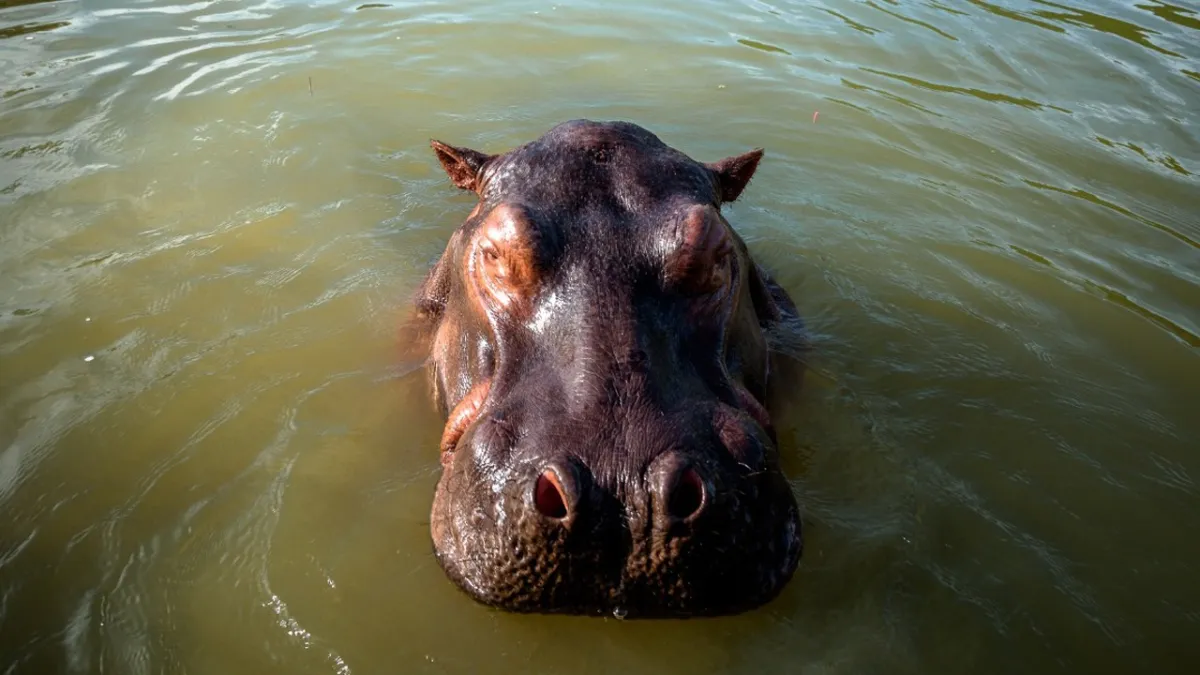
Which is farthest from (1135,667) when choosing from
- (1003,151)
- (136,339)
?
(1003,151)

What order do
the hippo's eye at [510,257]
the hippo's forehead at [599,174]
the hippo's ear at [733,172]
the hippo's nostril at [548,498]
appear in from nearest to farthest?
the hippo's nostril at [548,498] < the hippo's eye at [510,257] < the hippo's forehead at [599,174] < the hippo's ear at [733,172]

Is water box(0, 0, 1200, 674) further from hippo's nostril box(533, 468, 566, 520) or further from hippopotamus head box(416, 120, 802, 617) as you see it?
hippo's nostril box(533, 468, 566, 520)

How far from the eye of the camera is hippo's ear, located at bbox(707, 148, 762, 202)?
5297 millimetres

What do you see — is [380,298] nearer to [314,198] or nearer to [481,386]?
[314,198]

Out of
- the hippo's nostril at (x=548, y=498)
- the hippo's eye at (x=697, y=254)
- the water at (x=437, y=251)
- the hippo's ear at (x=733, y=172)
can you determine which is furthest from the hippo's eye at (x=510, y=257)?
the hippo's ear at (x=733, y=172)

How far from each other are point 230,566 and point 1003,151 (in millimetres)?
8409

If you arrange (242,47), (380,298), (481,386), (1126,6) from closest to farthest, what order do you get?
(481,386)
(380,298)
(242,47)
(1126,6)

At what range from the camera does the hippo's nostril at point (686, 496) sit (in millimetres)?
3084

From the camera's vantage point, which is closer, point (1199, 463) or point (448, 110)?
point (1199, 463)

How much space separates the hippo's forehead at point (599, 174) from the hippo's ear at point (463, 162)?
1.13 ft


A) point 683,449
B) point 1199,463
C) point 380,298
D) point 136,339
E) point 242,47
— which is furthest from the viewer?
→ point 242,47

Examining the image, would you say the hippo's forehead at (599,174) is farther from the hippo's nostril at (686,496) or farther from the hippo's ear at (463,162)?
the hippo's nostril at (686,496)

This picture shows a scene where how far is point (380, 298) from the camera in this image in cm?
657

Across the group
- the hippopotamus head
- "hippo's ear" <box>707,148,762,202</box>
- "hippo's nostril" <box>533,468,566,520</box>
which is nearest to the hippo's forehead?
the hippopotamus head
